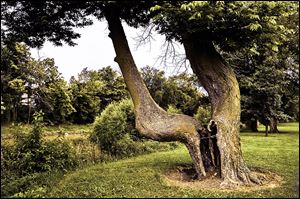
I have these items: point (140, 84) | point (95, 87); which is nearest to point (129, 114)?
point (140, 84)

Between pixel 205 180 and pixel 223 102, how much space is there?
253cm

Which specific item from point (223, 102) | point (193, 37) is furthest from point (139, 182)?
point (193, 37)

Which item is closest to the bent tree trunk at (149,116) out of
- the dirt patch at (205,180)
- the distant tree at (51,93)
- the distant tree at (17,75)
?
the dirt patch at (205,180)

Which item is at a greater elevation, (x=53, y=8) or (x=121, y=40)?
(x=53, y=8)

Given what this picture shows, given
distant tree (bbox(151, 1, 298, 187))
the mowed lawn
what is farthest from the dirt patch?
distant tree (bbox(151, 1, 298, 187))

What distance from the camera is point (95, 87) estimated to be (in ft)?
163

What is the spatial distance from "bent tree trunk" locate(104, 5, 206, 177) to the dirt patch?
41 cm

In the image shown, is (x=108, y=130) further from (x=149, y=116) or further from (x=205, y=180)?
(x=205, y=180)

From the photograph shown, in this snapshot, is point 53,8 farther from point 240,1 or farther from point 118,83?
point 118,83

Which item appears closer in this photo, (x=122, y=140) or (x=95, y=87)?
(x=122, y=140)

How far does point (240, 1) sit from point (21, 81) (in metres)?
34.3

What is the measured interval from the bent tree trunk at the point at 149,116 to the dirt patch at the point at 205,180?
0.41m

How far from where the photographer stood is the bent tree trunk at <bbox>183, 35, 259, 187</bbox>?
10.5m

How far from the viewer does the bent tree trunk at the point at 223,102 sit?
1051cm
